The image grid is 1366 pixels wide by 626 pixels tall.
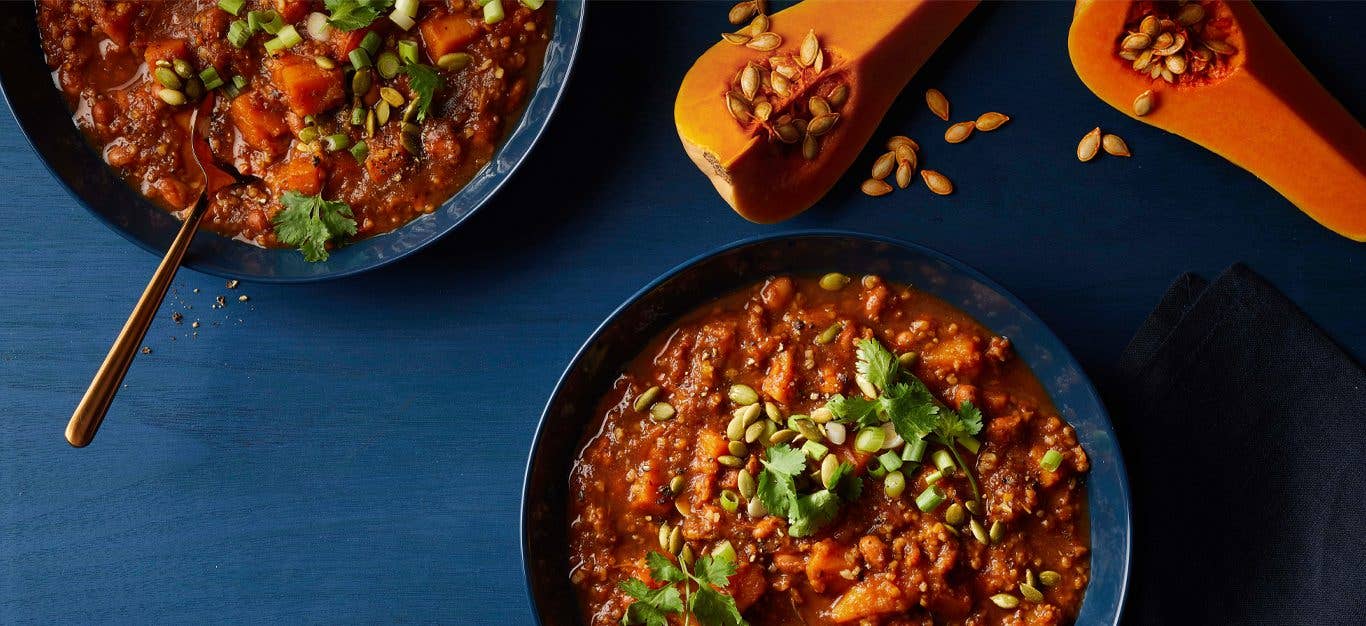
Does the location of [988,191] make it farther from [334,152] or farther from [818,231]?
[334,152]

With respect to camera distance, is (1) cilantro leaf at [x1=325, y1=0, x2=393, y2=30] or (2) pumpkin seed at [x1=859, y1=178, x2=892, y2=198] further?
(2) pumpkin seed at [x1=859, y1=178, x2=892, y2=198]

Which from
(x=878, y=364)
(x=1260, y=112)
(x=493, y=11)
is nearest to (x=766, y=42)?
(x=493, y=11)

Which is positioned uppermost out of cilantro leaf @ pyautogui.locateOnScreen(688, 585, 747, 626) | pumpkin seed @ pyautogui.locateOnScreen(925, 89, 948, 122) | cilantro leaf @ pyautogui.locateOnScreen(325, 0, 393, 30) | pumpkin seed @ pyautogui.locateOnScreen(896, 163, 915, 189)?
cilantro leaf @ pyautogui.locateOnScreen(325, 0, 393, 30)

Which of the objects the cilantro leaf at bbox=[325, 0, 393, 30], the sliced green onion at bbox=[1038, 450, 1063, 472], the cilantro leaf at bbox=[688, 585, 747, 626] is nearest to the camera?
the cilantro leaf at bbox=[688, 585, 747, 626]

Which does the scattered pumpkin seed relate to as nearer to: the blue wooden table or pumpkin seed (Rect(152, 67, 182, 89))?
the blue wooden table

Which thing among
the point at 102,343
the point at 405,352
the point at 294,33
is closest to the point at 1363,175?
the point at 405,352

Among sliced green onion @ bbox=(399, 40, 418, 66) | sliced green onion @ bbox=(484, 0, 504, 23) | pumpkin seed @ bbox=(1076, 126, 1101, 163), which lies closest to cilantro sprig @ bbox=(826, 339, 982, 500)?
pumpkin seed @ bbox=(1076, 126, 1101, 163)

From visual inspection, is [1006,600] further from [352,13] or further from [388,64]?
[352,13]

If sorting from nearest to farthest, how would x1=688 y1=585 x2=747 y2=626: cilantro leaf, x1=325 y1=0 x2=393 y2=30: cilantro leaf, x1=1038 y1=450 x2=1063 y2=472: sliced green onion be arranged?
x1=688 y1=585 x2=747 y2=626: cilantro leaf < x1=1038 y1=450 x2=1063 y2=472: sliced green onion < x1=325 y1=0 x2=393 y2=30: cilantro leaf
